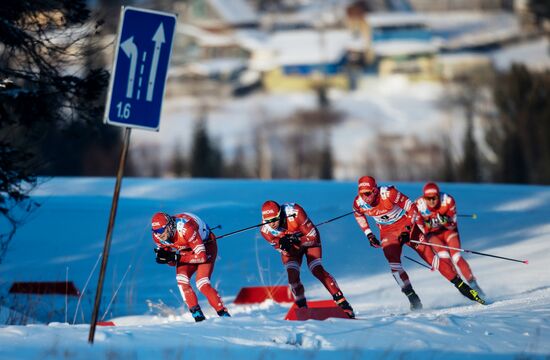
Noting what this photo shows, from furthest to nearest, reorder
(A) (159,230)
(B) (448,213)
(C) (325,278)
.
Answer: (B) (448,213) → (C) (325,278) → (A) (159,230)

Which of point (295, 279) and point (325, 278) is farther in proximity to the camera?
point (295, 279)

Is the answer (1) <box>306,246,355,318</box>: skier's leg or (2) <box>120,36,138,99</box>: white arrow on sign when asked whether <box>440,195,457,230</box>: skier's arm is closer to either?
(1) <box>306,246,355,318</box>: skier's leg

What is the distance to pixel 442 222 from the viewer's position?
599 inches

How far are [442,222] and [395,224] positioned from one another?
962 mm

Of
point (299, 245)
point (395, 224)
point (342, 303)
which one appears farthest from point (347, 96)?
point (342, 303)

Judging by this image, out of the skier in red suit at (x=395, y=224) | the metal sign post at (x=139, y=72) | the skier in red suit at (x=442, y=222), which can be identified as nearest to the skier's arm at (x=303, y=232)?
the skier in red suit at (x=395, y=224)

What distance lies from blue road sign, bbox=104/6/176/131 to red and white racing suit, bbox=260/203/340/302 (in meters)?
5.35

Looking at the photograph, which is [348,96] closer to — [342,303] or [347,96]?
[347,96]

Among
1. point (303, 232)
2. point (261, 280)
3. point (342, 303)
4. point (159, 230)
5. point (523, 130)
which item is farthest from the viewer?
point (523, 130)

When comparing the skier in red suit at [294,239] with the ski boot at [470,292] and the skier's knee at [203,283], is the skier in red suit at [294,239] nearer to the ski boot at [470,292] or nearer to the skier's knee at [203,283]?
the skier's knee at [203,283]

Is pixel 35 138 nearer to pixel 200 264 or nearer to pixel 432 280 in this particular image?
pixel 200 264

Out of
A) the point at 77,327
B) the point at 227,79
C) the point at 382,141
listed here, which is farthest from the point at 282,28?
the point at 77,327

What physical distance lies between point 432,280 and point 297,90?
69.2 m

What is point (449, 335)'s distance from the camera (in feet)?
33.1
